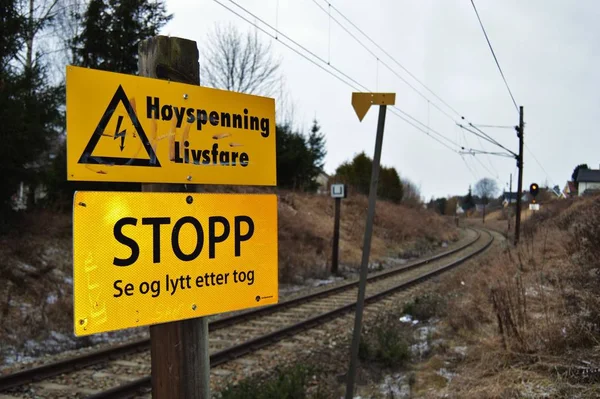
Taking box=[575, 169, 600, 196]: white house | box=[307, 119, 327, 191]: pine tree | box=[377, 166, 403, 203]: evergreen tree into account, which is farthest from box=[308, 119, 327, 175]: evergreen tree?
box=[575, 169, 600, 196]: white house

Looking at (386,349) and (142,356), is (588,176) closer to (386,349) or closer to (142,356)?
(386,349)

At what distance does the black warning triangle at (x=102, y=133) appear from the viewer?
182 centimetres

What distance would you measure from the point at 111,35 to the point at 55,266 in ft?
25.7

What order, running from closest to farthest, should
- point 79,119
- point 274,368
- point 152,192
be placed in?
point 79,119 < point 152,192 < point 274,368

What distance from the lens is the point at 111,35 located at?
15797mm

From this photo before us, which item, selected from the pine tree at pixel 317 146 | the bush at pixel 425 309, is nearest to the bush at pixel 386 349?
the bush at pixel 425 309

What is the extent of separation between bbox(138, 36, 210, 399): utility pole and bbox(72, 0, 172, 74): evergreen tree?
14.7 m

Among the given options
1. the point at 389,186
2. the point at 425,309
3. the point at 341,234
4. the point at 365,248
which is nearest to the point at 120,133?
the point at 365,248

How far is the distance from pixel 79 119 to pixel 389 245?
90.4ft

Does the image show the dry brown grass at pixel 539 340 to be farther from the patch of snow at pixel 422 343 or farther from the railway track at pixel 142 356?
the railway track at pixel 142 356

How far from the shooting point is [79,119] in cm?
179

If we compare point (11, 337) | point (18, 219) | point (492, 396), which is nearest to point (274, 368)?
point (492, 396)

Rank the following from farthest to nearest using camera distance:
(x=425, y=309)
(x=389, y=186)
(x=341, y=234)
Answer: (x=389, y=186), (x=341, y=234), (x=425, y=309)

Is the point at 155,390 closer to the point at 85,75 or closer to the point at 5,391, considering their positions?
the point at 85,75
